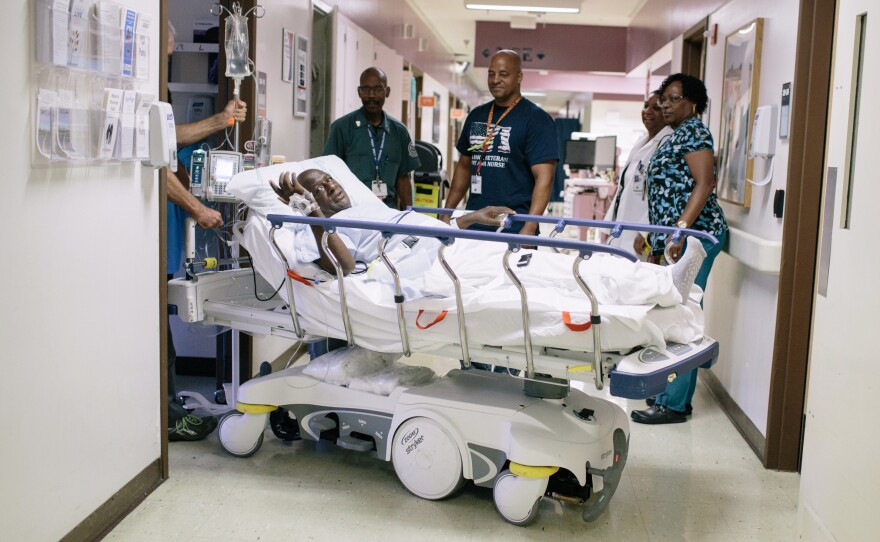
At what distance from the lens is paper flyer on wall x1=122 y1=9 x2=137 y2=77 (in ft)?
8.86

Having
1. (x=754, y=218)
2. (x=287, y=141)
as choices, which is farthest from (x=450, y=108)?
(x=754, y=218)

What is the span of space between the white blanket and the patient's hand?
0.38 feet

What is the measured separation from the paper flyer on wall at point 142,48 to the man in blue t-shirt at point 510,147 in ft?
5.42

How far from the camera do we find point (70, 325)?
8.20ft

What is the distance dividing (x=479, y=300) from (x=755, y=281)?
180 centimetres

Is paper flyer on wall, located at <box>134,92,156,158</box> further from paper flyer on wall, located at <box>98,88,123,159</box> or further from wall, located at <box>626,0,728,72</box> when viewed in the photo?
wall, located at <box>626,0,728,72</box>

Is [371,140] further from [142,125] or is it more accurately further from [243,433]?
[142,125]

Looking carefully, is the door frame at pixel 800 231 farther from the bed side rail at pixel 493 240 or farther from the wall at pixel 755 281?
the bed side rail at pixel 493 240

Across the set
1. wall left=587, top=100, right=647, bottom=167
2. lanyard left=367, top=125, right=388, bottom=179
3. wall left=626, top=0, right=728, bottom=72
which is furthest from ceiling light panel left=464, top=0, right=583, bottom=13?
wall left=587, top=100, right=647, bottom=167

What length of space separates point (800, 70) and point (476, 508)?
2.05 meters

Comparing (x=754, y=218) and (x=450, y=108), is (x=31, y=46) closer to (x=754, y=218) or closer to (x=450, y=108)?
(x=754, y=218)

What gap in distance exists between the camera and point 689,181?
402 centimetres

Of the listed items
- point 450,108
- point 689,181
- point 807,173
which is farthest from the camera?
point 450,108

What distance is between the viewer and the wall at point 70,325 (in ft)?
7.22
